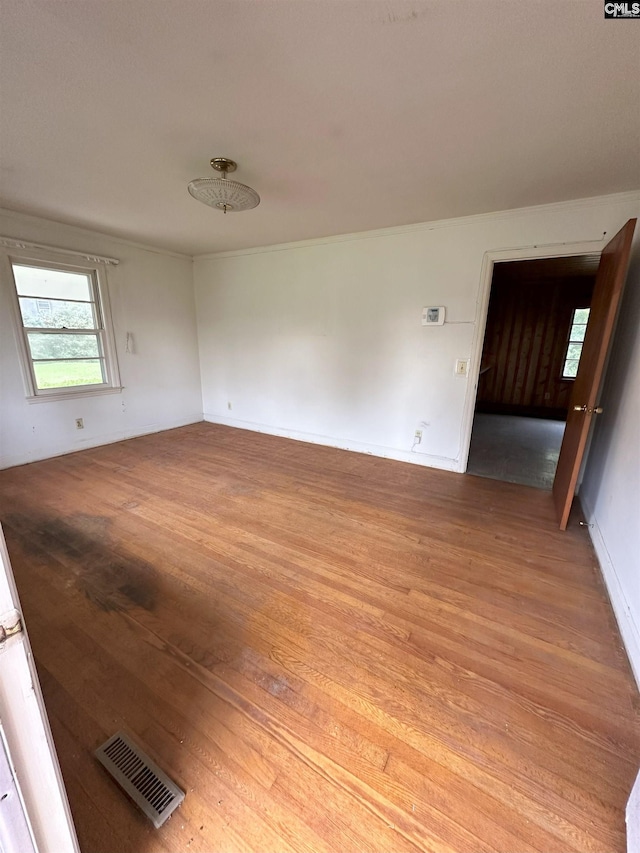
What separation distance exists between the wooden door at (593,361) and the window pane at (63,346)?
5.08m

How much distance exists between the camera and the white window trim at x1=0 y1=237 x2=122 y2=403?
3420 mm

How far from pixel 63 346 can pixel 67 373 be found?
0.31m

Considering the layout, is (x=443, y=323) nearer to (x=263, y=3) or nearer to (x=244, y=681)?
(x=263, y=3)

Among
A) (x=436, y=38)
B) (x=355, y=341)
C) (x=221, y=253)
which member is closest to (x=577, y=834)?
(x=436, y=38)

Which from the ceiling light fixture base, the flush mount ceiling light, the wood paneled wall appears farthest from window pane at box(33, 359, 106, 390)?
the wood paneled wall

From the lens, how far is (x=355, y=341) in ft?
13.2

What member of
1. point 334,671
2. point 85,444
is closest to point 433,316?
point 334,671

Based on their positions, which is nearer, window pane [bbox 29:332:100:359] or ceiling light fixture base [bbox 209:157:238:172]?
ceiling light fixture base [bbox 209:157:238:172]

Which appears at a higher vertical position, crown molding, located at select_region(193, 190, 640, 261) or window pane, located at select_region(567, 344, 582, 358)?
crown molding, located at select_region(193, 190, 640, 261)

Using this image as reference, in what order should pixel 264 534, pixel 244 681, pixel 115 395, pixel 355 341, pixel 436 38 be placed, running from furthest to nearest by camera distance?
1. pixel 115 395
2. pixel 355 341
3. pixel 264 534
4. pixel 244 681
5. pixel 436 38

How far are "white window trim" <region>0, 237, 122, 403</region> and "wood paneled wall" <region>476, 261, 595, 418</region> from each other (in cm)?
601

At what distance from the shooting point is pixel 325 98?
1.66m

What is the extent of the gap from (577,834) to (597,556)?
171cm

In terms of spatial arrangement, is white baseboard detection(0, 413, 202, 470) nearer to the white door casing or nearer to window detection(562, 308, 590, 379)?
the white door casing
